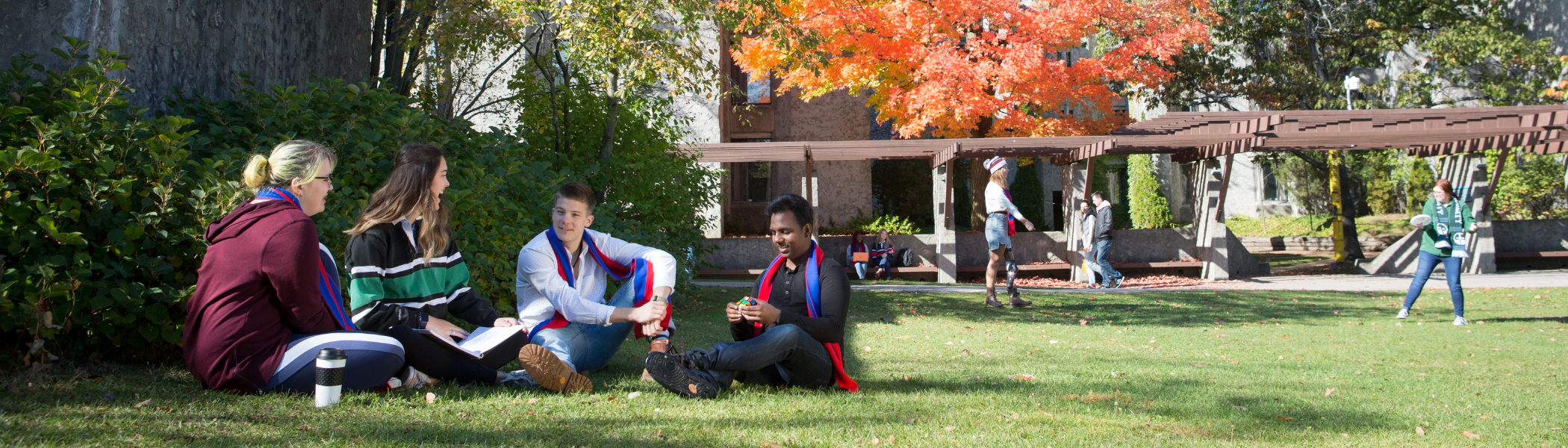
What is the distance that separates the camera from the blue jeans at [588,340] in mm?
4230

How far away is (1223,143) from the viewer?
14.9m

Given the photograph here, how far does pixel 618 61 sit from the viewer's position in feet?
30.2

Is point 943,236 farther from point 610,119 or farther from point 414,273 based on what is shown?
point 414,273

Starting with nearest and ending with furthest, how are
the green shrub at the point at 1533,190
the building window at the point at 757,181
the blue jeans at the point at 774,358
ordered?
1. the blue jeans at the point at 774,358
2. the green shrub at the point at 1533,190
3. the building window at the point at 757,181

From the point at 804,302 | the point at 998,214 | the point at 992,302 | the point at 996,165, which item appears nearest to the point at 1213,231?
the point at 992,302

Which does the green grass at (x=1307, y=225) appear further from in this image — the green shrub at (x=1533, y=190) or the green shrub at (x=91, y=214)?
the green shrub at (x=91, y=214)

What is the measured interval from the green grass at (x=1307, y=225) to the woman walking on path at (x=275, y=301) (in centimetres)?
2674

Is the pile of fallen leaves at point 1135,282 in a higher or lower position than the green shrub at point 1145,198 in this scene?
lower

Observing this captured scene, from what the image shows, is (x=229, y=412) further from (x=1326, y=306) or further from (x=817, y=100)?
(x=817, y=100)

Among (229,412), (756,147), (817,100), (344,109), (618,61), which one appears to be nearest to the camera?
(229,412)

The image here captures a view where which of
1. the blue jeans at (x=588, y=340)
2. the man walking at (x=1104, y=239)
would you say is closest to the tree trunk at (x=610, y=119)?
the blue jeans at (x=588, y=340)

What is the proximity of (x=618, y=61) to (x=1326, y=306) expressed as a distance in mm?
8594

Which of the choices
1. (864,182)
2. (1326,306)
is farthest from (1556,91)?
(864,182)

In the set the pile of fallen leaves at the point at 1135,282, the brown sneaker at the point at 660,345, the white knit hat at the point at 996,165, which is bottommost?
the pile of fallen leaves at the point at 1135,282
